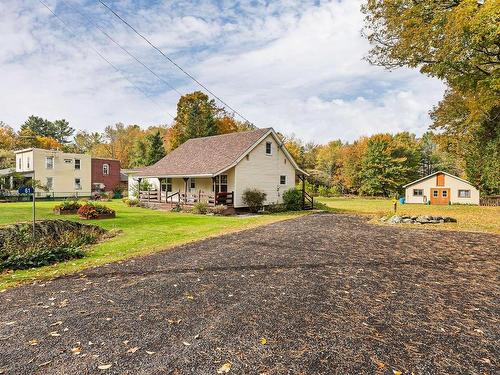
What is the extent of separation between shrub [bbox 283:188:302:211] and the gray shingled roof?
530 centimetres

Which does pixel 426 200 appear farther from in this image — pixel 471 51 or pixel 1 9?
pixel 1 9

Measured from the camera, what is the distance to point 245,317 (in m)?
4.69

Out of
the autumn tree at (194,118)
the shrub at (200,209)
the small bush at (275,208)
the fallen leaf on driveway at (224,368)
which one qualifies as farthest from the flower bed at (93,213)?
the autumn tree at (194,118)

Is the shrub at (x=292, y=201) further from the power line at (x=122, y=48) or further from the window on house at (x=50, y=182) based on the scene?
the window on house at (x=50, y=182)

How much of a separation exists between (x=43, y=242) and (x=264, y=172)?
1767cm

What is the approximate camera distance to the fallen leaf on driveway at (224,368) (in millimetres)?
3323

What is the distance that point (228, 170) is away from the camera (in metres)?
24.5

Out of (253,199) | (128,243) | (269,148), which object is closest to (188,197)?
Result: (253,199)

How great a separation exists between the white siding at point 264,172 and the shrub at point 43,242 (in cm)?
1212

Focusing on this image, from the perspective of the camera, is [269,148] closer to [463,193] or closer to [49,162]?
[463,193]

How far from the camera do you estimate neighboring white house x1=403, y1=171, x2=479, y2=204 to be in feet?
127

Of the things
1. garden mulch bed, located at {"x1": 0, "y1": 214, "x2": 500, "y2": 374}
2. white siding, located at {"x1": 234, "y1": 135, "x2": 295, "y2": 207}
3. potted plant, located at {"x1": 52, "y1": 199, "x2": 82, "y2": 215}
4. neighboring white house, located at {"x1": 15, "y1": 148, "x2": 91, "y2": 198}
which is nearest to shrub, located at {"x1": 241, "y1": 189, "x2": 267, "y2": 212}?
white siding, located at {"x1": 234, "y1": 135, "x2": 295, "y2": 207}

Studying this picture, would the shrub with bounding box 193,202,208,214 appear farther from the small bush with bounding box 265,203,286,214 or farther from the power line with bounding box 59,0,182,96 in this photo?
the power line with bounding box 59,0,182,96

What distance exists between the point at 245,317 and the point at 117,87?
49.5 feet
